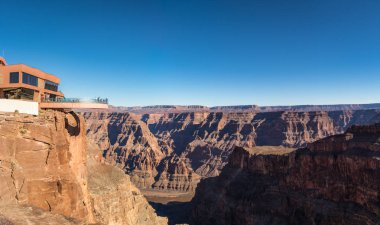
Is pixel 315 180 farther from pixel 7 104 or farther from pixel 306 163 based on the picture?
pixel 7 104

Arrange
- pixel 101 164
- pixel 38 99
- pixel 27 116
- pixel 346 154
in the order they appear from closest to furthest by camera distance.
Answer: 1. pixel 27 116
2. pixel 38 99
3. pixel 346 154
4. pixel 101 164

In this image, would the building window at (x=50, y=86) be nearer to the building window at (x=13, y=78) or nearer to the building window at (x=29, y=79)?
the building window at (x=29, y=79)

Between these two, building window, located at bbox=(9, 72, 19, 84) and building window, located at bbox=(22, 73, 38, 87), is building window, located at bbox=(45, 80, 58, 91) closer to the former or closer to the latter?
building window, located at bbox=(22, 73, 38, 87)

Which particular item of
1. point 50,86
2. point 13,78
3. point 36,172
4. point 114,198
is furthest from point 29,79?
point 114,198

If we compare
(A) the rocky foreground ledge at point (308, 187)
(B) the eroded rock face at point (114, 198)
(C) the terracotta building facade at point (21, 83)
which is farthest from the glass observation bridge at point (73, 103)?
(A) the rocky foreground ledge at point (308, 187)

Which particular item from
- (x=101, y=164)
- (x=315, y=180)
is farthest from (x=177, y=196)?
(x=315, y=180)

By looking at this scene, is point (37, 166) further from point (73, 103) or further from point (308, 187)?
point (308, 187)
